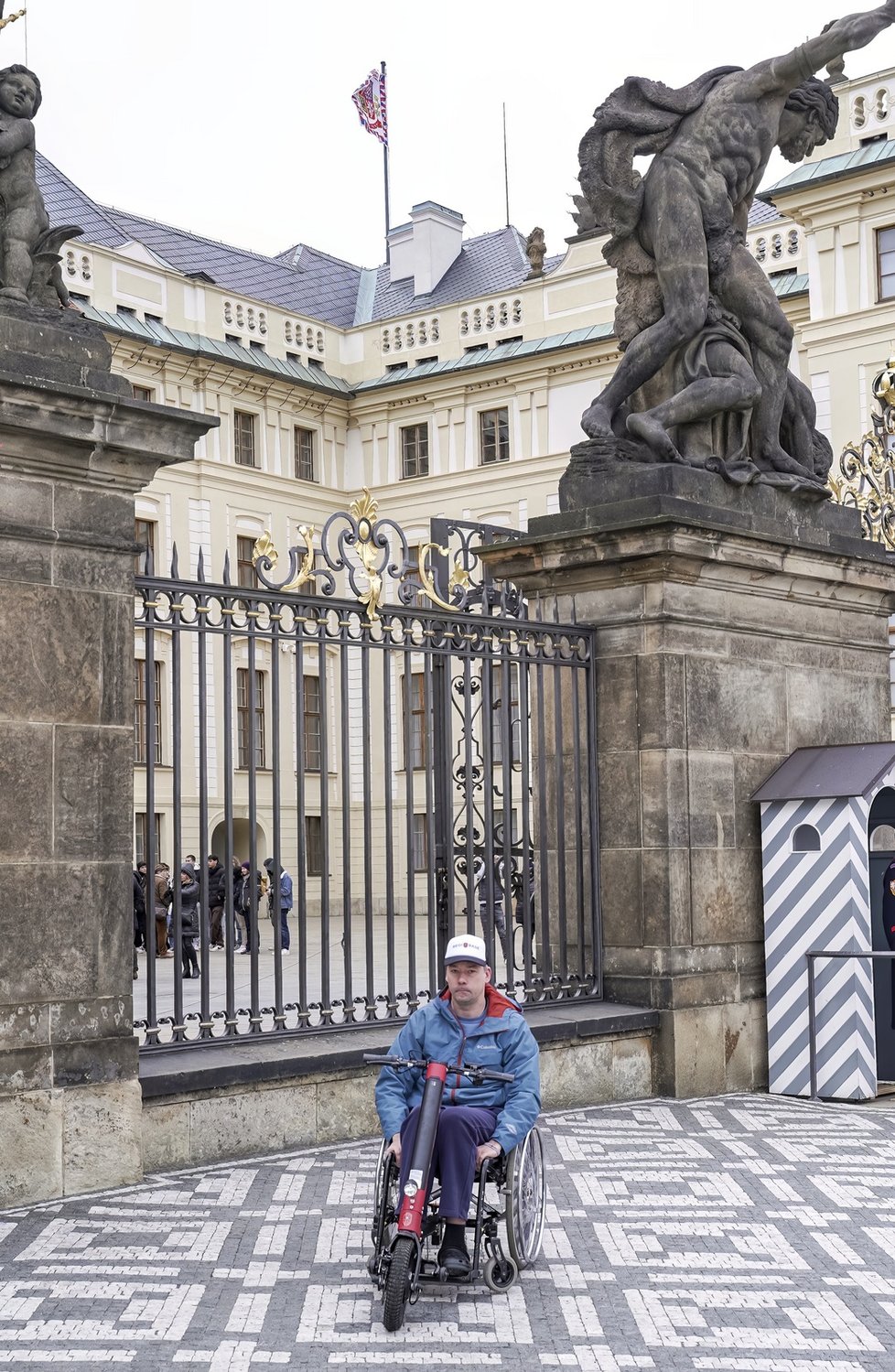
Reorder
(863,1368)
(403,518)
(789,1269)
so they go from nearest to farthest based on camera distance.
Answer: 1. (863,1368)
2. (789,1269)
3. (403,518)

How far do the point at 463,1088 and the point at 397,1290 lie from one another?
2.64ft

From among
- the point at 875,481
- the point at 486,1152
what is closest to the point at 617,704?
the point at 875,481

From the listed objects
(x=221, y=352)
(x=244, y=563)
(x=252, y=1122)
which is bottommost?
(x=252, y=1122)

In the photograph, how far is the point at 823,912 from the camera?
9.15 meters

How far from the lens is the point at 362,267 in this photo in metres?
45.6

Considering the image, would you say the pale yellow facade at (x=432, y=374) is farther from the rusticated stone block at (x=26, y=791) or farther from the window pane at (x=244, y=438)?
the rusticated stone block at (x=26, y=791)

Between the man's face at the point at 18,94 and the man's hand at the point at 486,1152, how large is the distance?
169 inches

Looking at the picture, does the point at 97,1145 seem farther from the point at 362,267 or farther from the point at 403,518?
the point at 362,267

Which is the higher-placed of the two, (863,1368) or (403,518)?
(403,518)

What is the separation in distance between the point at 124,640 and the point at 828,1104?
14.5 feet

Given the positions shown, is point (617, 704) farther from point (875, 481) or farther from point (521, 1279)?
point (521, 1279)

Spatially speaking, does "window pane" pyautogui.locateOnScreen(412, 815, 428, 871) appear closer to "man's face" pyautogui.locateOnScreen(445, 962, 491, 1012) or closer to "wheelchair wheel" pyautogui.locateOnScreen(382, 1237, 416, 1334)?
"man's face" pyautogui.locateOnScreen(445, 962, 491, 1012)

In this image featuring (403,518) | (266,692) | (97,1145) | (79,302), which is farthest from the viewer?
(403,518)

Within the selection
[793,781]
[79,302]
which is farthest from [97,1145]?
[79,302]
